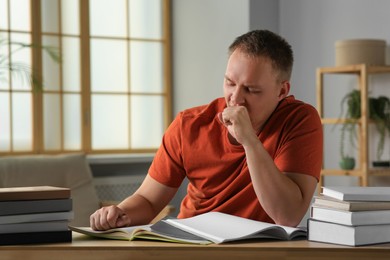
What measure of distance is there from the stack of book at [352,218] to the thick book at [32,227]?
22.8 inches

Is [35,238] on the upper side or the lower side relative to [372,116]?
lower

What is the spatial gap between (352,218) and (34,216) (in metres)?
0.71

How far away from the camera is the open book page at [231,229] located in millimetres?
1691

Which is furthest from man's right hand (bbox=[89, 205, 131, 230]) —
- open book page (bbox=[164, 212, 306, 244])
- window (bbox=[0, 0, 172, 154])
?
window (bbox=[0, 0, 172, 154])

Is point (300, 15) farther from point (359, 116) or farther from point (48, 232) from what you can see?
point (48, 232)

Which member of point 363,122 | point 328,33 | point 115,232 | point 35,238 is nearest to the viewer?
point 35,238

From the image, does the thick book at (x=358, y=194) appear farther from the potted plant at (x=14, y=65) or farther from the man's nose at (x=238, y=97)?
the potted plant at (x=14, y=65)

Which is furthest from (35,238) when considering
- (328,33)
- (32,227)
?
(328,33)

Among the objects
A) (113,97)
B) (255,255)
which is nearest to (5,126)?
(113,97)

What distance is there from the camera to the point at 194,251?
63.8 inches

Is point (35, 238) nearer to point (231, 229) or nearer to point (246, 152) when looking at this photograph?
point (231, 229)

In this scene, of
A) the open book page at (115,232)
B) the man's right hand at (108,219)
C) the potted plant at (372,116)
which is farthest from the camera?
the potted plant at (372,116)

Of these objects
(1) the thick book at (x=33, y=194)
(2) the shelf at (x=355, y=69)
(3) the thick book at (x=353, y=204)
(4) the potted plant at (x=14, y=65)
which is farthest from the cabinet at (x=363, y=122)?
(1) the thick book at (x=33, y=194)

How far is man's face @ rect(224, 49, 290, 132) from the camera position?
2215mm
